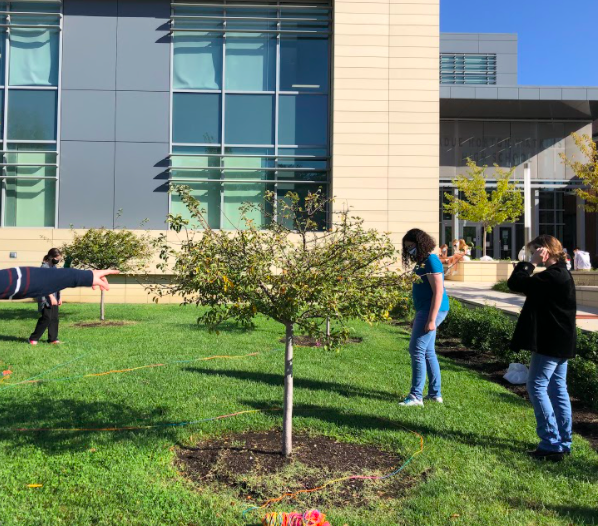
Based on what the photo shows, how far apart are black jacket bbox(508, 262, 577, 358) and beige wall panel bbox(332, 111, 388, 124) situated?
1320 cm

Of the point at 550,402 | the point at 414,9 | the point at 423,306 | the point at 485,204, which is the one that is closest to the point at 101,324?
the point at 423,306

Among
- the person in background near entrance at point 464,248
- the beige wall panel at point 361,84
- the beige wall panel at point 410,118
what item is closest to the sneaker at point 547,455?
the person in background near entrance at point 464,248

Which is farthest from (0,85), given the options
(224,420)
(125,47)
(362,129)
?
(224,420)

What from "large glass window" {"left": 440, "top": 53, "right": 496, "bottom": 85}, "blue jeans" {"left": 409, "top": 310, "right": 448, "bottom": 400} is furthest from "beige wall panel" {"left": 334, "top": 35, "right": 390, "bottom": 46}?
"large glass window" {"left": 440, "top": 53, "right": 496, "bottom": 85}

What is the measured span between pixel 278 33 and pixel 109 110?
5.68 m

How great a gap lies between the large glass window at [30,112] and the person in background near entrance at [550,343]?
51.4ft

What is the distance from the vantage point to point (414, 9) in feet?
56.6

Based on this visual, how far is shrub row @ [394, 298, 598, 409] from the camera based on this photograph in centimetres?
589

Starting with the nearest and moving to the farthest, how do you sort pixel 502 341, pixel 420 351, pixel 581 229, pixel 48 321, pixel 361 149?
pixel 420 351, pixel 502 341, pixel 48 321, pixel 361 149, pixel 581 229

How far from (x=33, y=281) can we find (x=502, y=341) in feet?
22.3

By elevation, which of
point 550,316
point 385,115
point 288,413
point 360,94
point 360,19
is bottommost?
point 288,413

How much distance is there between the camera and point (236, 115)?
17.4 meters

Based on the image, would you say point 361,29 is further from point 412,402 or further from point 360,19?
point 412,402

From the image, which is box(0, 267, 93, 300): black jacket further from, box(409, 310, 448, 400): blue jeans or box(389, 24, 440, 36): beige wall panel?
box(389, 24, 440, 36): beige wall panel
